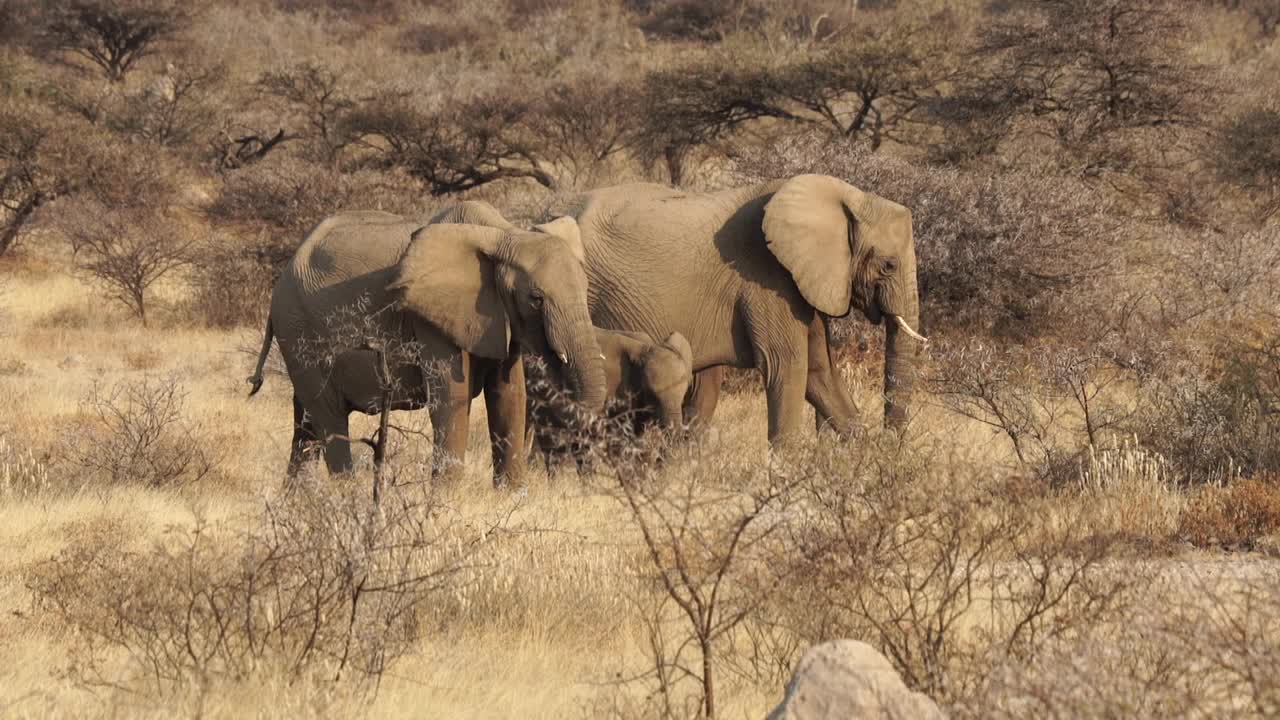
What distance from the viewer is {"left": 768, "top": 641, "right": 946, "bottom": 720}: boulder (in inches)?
172

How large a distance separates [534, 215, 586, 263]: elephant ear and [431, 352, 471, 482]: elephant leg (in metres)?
0.83

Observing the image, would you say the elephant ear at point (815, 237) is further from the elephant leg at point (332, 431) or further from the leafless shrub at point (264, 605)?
the leafless shrub at point (264, 605)

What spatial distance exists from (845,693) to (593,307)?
6.54 metres

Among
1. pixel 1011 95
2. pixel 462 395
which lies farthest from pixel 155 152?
pixel 462 395

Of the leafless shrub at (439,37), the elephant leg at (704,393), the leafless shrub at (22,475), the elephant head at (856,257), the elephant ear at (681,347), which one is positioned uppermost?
the elephant head at (856,257)

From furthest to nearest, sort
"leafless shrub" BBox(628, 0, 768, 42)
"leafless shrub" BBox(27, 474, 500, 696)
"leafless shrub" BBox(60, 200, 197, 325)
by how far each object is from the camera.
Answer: "leafless shrub" BBox(628, 0, 768, 42), "leafless shrub" BBox(60, 200, 197, 325), "leafless shrub" BBox(27, 474, 500, 696)

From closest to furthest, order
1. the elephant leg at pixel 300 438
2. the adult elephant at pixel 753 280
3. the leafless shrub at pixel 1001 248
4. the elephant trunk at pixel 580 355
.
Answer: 1. the elephant trunk at pixel 580 355
2. the elephant leg at pixel 300 438
3. the adult elephant at pixel 753 280
4. the leafless shrub at pixel 1001 248

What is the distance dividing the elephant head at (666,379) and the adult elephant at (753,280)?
1.90 feet

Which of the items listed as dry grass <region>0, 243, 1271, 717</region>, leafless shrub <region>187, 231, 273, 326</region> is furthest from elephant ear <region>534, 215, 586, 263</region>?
leafless shrub <region>187, 231, 273, 326</region>

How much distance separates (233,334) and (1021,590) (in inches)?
526

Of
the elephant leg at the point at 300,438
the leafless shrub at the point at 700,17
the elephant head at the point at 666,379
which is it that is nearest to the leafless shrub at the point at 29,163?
the elephant leg at the point at 300,438

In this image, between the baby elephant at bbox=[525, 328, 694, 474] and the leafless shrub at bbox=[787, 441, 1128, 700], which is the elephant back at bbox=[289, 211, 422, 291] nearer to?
the baby elephant at bbox=[525, 328, 694, 474]

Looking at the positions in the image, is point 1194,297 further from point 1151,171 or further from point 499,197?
point 499,197

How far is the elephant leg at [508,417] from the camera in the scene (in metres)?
9.49
